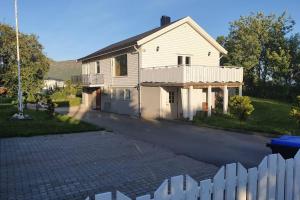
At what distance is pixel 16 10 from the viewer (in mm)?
19781

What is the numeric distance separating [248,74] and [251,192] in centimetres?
3749

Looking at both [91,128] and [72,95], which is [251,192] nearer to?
[91,128]

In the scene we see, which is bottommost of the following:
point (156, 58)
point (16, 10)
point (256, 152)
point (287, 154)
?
point (256, 152)

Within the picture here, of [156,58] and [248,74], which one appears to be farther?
[248,74]

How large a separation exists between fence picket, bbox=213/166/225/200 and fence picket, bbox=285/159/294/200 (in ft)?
4.36

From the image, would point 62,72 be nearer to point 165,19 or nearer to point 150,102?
point 165,19

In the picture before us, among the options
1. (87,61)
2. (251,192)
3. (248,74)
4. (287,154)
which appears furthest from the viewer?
(248,74)

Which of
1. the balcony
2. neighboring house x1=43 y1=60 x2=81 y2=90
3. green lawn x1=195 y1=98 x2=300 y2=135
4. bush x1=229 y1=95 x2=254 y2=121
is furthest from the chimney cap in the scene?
neighboring house x1=43 y1=60 x2=81 y2=90

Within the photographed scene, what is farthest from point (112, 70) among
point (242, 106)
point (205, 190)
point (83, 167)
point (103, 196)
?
point (103, 196)

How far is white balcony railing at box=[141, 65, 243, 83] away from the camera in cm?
1919

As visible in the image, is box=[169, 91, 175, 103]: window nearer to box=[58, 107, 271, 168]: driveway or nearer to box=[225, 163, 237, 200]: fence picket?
box=[58, 107, 271, 168]: driveway

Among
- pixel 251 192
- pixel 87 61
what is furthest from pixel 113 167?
pixel 87 61

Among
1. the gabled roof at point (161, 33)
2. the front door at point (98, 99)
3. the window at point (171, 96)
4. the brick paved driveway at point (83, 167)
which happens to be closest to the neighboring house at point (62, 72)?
the front door at point (98, 99)

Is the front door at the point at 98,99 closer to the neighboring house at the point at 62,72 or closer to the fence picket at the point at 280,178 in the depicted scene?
the fence picket at the point at 280,178
